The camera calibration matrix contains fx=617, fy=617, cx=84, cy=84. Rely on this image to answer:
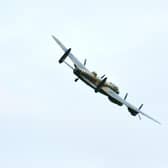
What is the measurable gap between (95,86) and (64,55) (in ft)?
32.2

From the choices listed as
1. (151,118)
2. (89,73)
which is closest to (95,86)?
(89,73)

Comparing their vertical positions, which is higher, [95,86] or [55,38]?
[55,38]

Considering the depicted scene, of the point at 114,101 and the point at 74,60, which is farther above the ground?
the point at 74,60

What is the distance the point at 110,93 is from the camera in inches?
5492

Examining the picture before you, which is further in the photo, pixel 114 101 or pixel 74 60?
pixel 74 60

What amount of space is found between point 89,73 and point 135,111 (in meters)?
13.5

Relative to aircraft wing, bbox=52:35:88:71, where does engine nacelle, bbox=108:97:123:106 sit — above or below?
below

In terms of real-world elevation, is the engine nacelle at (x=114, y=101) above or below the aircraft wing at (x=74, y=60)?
below

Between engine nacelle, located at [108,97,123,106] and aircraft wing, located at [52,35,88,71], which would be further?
aircraft wing, located at [52,35,88,71]

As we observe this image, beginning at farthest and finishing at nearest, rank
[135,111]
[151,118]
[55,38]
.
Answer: [55,38] → [135,111] → [151,118]

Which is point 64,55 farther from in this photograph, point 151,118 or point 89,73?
point 151,118

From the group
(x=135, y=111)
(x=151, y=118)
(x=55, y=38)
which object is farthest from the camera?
(x=55, y=38)

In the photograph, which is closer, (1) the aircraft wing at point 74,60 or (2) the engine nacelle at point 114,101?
(2) the engine nacelle at point 114,101

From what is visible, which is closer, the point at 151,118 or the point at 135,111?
the point at 151,118
